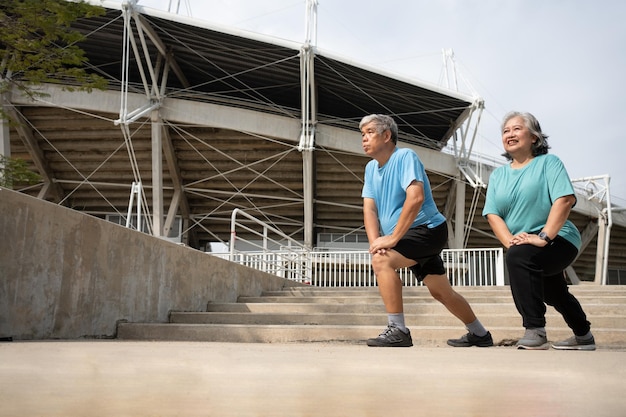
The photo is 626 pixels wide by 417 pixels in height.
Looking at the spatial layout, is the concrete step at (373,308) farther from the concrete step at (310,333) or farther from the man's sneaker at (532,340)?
the man's sneaker at (532,340)

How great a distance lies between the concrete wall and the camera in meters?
3.28

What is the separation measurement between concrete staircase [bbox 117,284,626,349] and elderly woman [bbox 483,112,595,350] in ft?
2.87

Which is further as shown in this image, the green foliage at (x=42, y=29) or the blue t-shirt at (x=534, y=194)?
the green foliage at (x=42, y=29)

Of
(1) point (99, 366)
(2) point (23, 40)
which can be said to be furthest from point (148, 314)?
(1) point (99, 366)

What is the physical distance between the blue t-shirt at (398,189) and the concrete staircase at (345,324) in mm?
1039

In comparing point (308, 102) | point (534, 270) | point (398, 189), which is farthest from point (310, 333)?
point (308, 102)

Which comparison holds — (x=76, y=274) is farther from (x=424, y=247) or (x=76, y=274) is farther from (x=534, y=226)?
(x=534, y=226)

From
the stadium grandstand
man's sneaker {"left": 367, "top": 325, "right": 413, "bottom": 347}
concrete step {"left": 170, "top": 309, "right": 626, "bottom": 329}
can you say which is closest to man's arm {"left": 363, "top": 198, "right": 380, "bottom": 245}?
man's sneaker {"left": 367, "top": 325, "right": 413, "bottom": 347}

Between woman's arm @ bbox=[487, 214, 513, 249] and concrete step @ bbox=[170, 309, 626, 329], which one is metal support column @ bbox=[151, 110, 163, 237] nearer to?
concrete step @ bbox=[170, 309, 626, 329]

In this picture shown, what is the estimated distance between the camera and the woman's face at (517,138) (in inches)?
125

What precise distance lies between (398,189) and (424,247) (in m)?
0.40

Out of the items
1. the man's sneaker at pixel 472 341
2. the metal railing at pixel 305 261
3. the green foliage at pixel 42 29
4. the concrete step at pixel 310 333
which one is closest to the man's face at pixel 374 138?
the man's sneaker at pixel 472 341

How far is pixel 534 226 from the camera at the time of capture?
306 cm

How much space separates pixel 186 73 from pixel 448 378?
21.8m
